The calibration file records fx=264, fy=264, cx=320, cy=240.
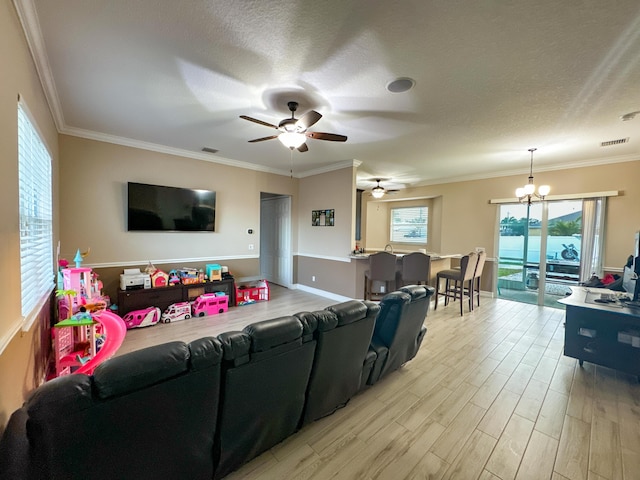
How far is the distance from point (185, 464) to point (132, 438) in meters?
0.35

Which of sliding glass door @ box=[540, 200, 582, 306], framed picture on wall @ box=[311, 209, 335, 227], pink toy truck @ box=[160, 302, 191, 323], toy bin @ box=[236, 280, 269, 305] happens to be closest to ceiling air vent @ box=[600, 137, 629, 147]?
sliding glass door @ box=[540, 200, 582, 306]

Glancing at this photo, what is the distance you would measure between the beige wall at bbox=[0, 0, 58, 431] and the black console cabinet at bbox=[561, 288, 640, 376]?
4.51 meters

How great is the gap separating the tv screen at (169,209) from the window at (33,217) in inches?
49.2

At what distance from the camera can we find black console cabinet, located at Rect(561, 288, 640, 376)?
2.48 meters

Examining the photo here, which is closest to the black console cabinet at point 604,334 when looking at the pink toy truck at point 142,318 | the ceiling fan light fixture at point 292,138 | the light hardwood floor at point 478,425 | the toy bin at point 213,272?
the light hardwood floor at point 478,425

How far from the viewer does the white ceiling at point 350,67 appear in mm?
1697

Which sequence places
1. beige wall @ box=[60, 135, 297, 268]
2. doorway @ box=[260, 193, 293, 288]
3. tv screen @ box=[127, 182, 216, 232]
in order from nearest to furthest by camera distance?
1. beige wall @ box=[60, 135, 297, 268]
2. tv screen @ box=[127, 182, 216, 232]
3. doorway @ box=[260, 193, 293, 288]

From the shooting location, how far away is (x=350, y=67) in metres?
2.22

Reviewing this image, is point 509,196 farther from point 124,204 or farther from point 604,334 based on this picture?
point 124,204

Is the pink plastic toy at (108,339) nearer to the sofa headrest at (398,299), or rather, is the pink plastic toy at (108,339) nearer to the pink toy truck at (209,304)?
the pink toy truck at (209,304)

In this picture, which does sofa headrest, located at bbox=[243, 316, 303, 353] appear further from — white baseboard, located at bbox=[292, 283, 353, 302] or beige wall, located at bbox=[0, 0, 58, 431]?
white baseboard, located at bbox=[292, 283, 353, 302]

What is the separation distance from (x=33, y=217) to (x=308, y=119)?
2.57m

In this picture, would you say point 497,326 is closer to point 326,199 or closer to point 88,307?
point 326,199

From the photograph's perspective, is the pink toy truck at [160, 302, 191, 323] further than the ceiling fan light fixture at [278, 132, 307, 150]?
Yes
